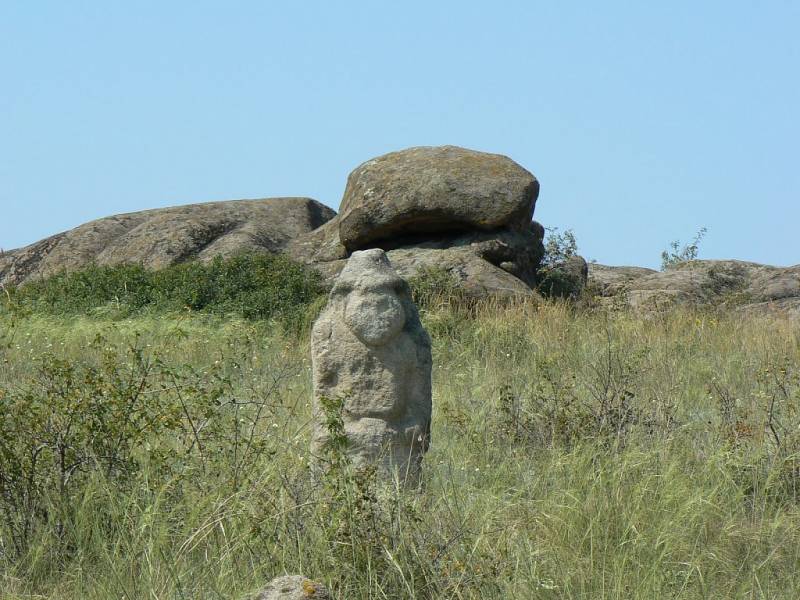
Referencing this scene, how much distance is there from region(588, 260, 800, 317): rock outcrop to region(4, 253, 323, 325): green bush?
14.1ft

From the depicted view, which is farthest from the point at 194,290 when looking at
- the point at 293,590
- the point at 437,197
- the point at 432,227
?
the point at 293,590

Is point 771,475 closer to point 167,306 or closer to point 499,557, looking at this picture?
point 499,557

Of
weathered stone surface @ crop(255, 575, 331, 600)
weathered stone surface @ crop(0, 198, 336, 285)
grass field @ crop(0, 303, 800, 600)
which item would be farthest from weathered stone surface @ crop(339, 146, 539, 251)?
weathered stone surface @ crop(255, 575, 331, 600)

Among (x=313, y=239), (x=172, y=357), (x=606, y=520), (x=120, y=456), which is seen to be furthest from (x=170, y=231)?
(x=606, y=520)

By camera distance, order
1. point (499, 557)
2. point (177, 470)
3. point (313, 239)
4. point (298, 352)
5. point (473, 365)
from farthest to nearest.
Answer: point (313, 239) → point (298, 352) → point (473, 365) → point (177, 470) → point (499, 557)

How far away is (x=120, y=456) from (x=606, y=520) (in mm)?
2707

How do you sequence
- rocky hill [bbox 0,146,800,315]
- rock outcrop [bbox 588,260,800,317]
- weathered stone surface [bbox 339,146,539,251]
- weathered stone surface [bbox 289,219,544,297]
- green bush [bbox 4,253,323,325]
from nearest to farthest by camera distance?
green bush [bbox 4,253,323,325] < weathered stone surface [bbox 289,219,544,297] < rock outcrop [bbox 588,260,800,317] < rocky hill [bbox 0,146,800,315] < weathered stone surface [bbox 339,146,539,251]

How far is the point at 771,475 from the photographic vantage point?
643cm

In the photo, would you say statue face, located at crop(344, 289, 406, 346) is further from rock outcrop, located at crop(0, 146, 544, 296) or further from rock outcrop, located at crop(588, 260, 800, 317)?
rock outcrop, located at crop(0, 146, 544, 296)

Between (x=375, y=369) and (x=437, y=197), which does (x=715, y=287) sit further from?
(x=375, y=369)

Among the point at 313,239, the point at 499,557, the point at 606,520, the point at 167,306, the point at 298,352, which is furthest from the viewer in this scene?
the point at 313,239

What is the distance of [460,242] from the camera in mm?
16281

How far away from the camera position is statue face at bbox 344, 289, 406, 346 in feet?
21.7

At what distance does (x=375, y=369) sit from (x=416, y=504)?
1.25 m
